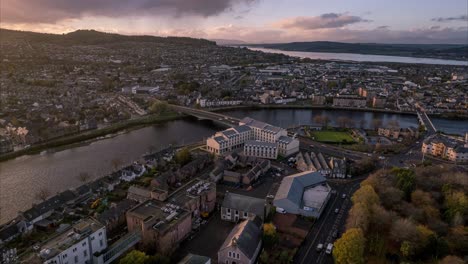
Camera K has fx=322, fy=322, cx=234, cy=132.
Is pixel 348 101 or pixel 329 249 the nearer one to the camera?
pixel 329 249

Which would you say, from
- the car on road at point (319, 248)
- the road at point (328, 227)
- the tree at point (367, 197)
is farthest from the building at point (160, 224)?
the tree at point (367, 197)

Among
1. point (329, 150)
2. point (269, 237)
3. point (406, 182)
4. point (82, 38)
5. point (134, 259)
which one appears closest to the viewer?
point (134, 259)

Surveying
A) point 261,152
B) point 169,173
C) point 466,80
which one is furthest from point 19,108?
point 466,80

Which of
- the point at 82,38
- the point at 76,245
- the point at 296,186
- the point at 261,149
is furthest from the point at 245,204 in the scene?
the point at 82,38

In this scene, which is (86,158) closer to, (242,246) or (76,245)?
(76,245)

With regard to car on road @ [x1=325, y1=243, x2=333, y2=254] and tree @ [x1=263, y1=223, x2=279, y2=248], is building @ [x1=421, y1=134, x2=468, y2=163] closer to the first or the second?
car on road @ [x1=325, y1=243, x2=333, y2=254]

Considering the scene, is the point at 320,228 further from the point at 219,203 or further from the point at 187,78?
the point at 187,78
